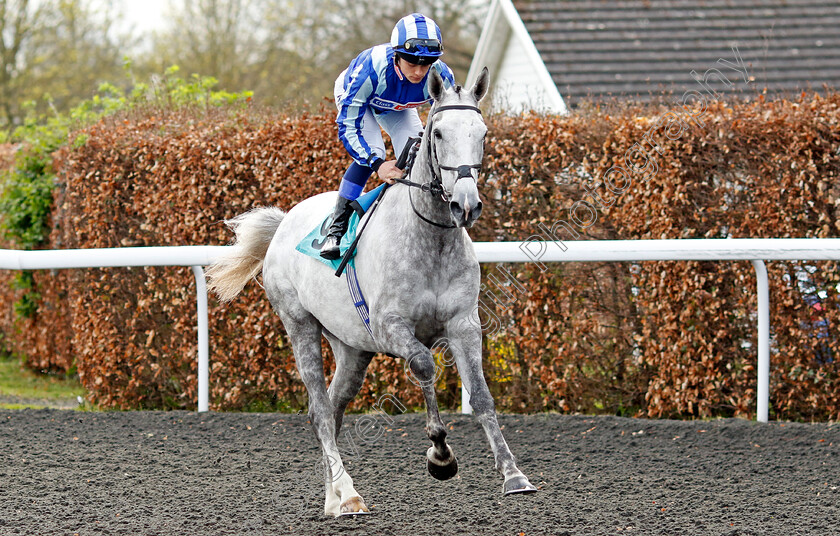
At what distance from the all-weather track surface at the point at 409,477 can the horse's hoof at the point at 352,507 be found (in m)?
0.10

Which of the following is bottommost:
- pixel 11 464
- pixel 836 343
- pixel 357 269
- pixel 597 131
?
pixel 11 464

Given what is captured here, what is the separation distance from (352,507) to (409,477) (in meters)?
0.91

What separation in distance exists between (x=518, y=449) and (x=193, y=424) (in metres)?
2.11

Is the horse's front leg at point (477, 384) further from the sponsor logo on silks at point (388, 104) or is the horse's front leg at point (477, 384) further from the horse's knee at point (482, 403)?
the sponsor logo on silks at point (388, 104)

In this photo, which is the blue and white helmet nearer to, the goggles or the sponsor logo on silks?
the goggles

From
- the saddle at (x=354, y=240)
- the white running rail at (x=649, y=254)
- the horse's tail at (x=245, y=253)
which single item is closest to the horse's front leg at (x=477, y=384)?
the saddle at (x=354, y=240)

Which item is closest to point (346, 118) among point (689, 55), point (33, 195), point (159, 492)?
point (159, 492)

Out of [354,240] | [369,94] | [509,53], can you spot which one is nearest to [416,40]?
[369,94]

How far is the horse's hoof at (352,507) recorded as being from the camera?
145 inches

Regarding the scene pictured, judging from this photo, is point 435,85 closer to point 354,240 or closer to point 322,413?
point 354,240

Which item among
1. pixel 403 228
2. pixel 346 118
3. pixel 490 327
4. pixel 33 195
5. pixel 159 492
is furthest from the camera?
pixel 33 195

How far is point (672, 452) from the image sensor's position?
4.92 m

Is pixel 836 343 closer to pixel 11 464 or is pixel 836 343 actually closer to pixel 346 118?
pixel 346 118

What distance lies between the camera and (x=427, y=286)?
3557 millimetres
